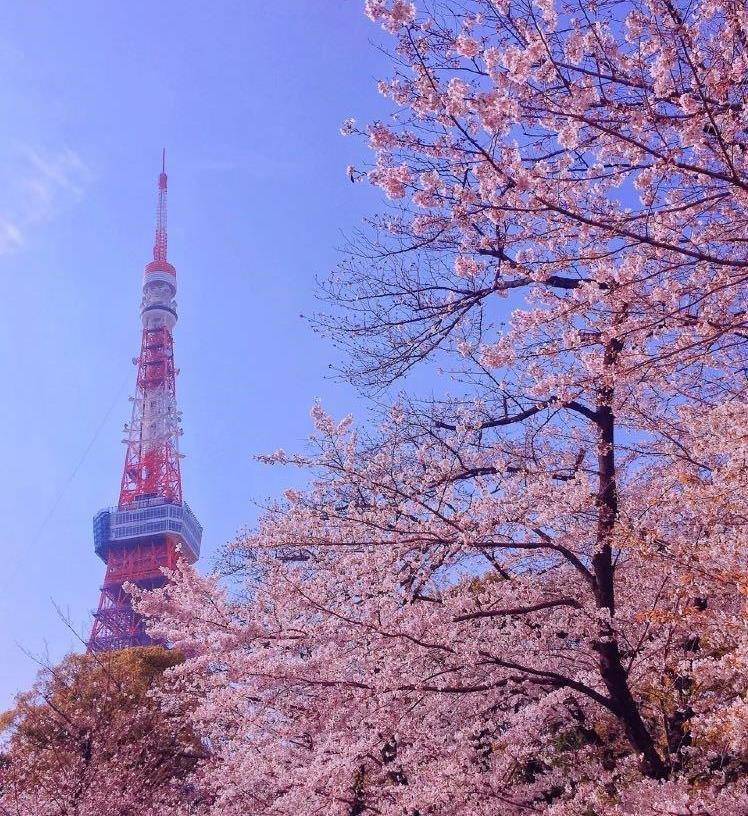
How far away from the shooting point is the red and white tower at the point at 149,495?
117ft

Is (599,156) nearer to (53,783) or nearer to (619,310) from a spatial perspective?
(619,310)

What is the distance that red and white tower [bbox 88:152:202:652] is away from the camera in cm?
3559

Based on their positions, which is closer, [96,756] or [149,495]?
[96,756]

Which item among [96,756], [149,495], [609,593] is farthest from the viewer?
[149,495]

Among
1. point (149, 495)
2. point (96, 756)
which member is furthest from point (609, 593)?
point (149, 495)

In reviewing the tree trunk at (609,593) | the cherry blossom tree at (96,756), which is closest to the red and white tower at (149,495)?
the cherry blossom tree at (96,756)

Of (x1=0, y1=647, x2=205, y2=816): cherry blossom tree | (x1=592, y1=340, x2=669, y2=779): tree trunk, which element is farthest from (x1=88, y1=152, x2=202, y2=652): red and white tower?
(x1=592, y1=340, x2=669, y2=779): tree trunk

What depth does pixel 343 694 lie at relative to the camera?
4.20 meters

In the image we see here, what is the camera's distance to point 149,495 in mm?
38812

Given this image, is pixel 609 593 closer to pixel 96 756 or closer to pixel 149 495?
pixel 96 756

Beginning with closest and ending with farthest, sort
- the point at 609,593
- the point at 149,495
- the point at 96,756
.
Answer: the point at 609,593, the point at 96,756, the point at 149,495

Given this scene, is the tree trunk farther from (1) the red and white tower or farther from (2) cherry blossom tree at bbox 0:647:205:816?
(1) the red and white tower

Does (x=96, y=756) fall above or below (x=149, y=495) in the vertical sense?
below

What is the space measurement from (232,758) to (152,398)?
37.3 meters
